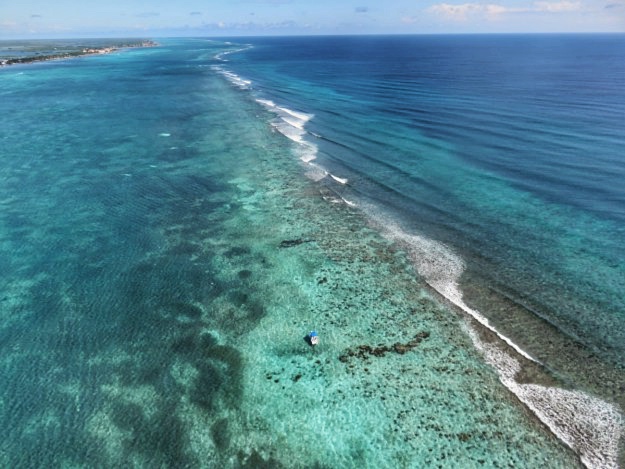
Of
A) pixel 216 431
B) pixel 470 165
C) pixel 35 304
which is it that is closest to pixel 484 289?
pixel 216 431

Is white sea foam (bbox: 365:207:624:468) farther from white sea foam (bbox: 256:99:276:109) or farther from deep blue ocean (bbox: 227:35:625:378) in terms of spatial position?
white sea foam (bbox: 256:99:276:109)

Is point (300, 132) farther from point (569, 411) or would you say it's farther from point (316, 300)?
point (569, 411)

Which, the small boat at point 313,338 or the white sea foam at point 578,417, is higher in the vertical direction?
the small boat at point 313,338

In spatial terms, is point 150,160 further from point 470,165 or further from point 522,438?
point 522,438

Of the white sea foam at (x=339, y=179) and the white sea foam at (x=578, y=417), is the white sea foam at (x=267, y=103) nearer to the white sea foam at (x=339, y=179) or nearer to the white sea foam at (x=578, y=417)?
the white sea foam at (x=339, y=179)

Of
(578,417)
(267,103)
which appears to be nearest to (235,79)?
(267,103)

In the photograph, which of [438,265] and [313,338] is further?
[438,265]

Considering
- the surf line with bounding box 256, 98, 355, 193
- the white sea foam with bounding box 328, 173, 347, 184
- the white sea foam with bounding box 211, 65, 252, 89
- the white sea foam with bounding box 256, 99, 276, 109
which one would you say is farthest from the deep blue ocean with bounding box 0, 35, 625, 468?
the white sea foam with bounding box 211, 65, 252, 89

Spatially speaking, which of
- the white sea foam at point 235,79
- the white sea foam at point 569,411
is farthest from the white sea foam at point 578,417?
the white sea foam at point 235,79
